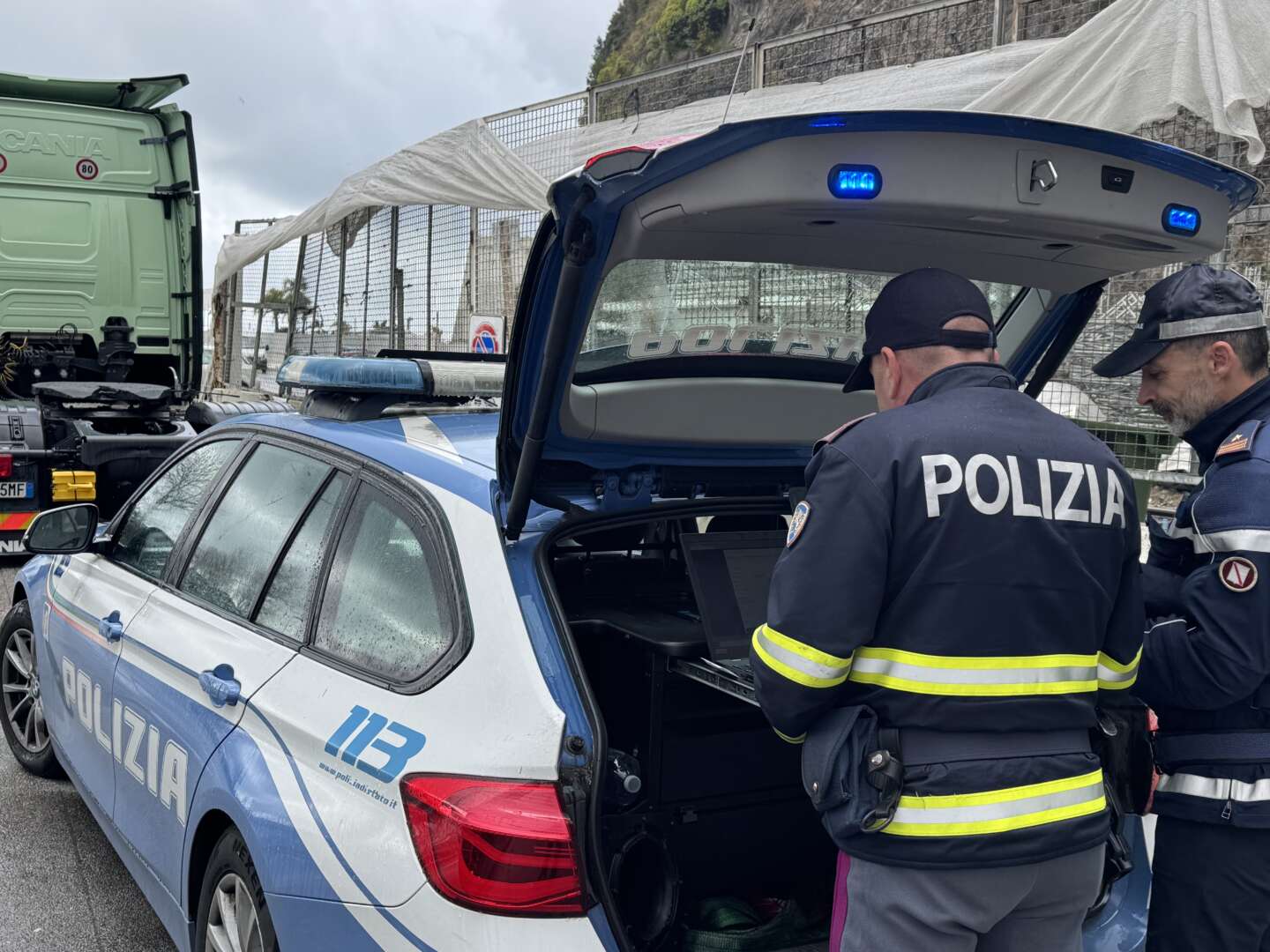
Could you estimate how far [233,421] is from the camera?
3432mm

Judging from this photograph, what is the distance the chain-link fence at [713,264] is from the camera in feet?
9.23

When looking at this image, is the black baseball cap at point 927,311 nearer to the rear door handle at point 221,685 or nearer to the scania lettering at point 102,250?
the rear door handle at point 221,685

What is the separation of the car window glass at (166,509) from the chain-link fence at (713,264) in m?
1.59

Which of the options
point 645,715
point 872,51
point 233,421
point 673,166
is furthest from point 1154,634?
point 872,51

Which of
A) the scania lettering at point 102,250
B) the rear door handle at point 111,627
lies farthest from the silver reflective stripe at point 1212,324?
the scania lettering at point 102,250

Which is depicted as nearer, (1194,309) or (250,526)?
(1194,309)

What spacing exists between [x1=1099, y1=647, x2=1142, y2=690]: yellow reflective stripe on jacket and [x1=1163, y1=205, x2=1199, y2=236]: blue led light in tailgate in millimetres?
875

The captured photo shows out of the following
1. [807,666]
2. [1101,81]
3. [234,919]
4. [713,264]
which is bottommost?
[234,919]

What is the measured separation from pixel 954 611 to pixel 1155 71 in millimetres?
3774

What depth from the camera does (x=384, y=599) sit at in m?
2.43

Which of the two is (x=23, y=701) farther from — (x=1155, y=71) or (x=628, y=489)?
(x=1155, y=71)

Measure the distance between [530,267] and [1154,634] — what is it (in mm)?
1384

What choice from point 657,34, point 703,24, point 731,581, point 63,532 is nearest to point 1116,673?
point 731,581

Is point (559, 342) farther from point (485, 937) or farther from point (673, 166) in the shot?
point (485, 937)
